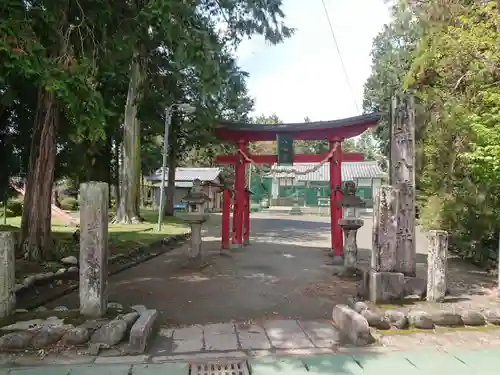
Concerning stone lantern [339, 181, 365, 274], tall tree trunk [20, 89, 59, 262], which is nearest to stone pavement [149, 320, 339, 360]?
stone lantern [339, 181, 365, 274]

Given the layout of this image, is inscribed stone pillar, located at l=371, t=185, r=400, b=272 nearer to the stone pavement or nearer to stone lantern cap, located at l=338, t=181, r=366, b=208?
the stone pavement

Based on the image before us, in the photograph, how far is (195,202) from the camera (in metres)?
11.0

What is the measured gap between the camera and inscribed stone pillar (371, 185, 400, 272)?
6.71 meters

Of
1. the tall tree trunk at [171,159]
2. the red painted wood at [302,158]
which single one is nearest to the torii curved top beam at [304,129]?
the red painted wood at [302,158]

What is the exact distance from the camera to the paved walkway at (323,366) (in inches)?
167

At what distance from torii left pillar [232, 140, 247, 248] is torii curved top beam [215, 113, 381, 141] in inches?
17.3

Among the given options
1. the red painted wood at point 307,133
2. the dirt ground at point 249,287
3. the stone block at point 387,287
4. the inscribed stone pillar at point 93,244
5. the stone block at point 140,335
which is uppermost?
the red painted wood at point 307,133

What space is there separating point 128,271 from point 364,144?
6527 cm

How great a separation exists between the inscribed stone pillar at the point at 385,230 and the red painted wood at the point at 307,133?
6.26 meters

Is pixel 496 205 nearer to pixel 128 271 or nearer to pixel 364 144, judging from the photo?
pixel 128 271

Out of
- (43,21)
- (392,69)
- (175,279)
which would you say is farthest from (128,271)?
(392,69)

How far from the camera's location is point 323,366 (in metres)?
4.43

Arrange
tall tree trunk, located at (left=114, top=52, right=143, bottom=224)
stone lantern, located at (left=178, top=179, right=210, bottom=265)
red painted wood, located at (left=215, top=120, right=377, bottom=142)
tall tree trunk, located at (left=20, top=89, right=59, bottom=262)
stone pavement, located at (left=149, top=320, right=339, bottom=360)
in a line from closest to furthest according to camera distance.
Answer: stone pavement, located at (left=149, top=320, right=339, bottom=360) < tall tree trunk, located at (left=20, top=89, right=59, bottom=262) < stone lantern, located at (left=178, top=179, right=210, bottom=265) < red painted wood, located at (left=215, top=120, right=377, bottom=142) < tall tree trunk, located at (left=114, top=52, right=143, bottom=224)

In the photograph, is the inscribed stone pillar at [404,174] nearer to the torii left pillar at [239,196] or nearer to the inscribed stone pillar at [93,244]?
the inscribed stone pillar at [93,244]
